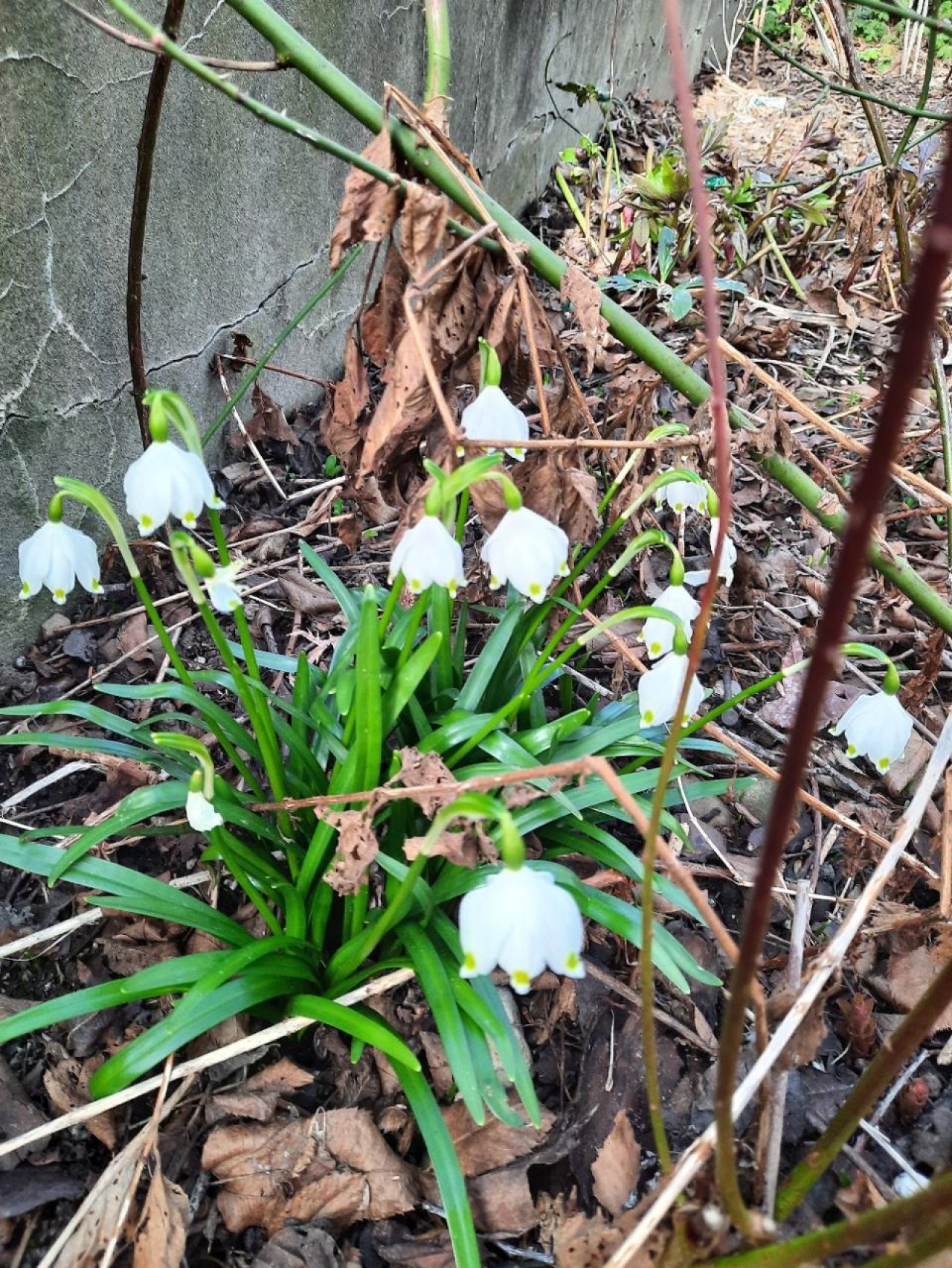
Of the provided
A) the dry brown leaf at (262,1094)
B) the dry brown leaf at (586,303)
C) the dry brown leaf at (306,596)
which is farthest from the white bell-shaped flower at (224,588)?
the dry brown leaf at (306,596)

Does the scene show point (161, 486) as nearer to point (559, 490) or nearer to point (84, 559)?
point (84, 559)

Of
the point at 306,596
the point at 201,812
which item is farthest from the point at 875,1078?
the point at 306,596

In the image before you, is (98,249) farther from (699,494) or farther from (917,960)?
(917,960)

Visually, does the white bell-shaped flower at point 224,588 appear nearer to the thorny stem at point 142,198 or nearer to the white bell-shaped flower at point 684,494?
the white bell-shaped flower at point 684,494

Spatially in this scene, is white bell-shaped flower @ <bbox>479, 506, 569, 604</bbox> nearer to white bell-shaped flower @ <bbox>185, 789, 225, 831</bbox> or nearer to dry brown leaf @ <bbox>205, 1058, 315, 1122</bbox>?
white bell-shaped flower @ <bbox>185, 789, 225, 831</bbox>

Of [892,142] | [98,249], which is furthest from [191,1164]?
[892,142]

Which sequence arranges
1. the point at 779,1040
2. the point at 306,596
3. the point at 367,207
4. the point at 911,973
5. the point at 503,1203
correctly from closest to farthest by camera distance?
the point at 779,1040 < the point at 367,207 < the point at 503,1203 < the point at 911,973 < the point at 306,596

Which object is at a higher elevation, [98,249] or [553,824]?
[98,249]
